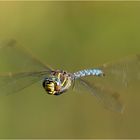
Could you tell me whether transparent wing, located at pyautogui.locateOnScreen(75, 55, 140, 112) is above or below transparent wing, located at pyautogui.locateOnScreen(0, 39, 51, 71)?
below

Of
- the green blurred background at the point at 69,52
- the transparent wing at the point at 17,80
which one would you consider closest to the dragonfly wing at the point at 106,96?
the transparent wing at the point at 17,80

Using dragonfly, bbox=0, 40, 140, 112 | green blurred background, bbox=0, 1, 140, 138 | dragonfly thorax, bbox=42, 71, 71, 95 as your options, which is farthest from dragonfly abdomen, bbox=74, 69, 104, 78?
green blurred background, bbox=0, 1, 140, 138

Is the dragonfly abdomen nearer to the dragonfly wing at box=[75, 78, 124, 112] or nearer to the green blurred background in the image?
the dragonfly wing at box=[75, 78, 124, 112]

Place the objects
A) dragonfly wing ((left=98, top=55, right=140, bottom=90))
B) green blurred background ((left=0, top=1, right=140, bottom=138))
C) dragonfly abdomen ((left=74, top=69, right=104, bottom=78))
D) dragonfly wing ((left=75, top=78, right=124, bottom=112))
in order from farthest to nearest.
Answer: green blurred background ((left=0, top=1, right=140, bottom=138))
dragonfly abdomen ((left=74, top=69, right=104, bottom=78))
dragonfly wing ((left=98, top=55, right=140, bottom=90))
dragonfly wing ((left=75, top=78, right=124, bottom=112))

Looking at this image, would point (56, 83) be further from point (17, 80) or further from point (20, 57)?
point (20, 57)

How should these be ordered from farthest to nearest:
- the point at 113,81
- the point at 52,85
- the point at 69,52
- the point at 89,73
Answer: the point at 69,52 → the point at 89,73 → the point at 113,81 → the point at 52,85

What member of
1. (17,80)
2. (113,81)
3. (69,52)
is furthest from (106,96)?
(69,52)

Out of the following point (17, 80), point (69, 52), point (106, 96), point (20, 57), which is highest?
point (69, 52)
